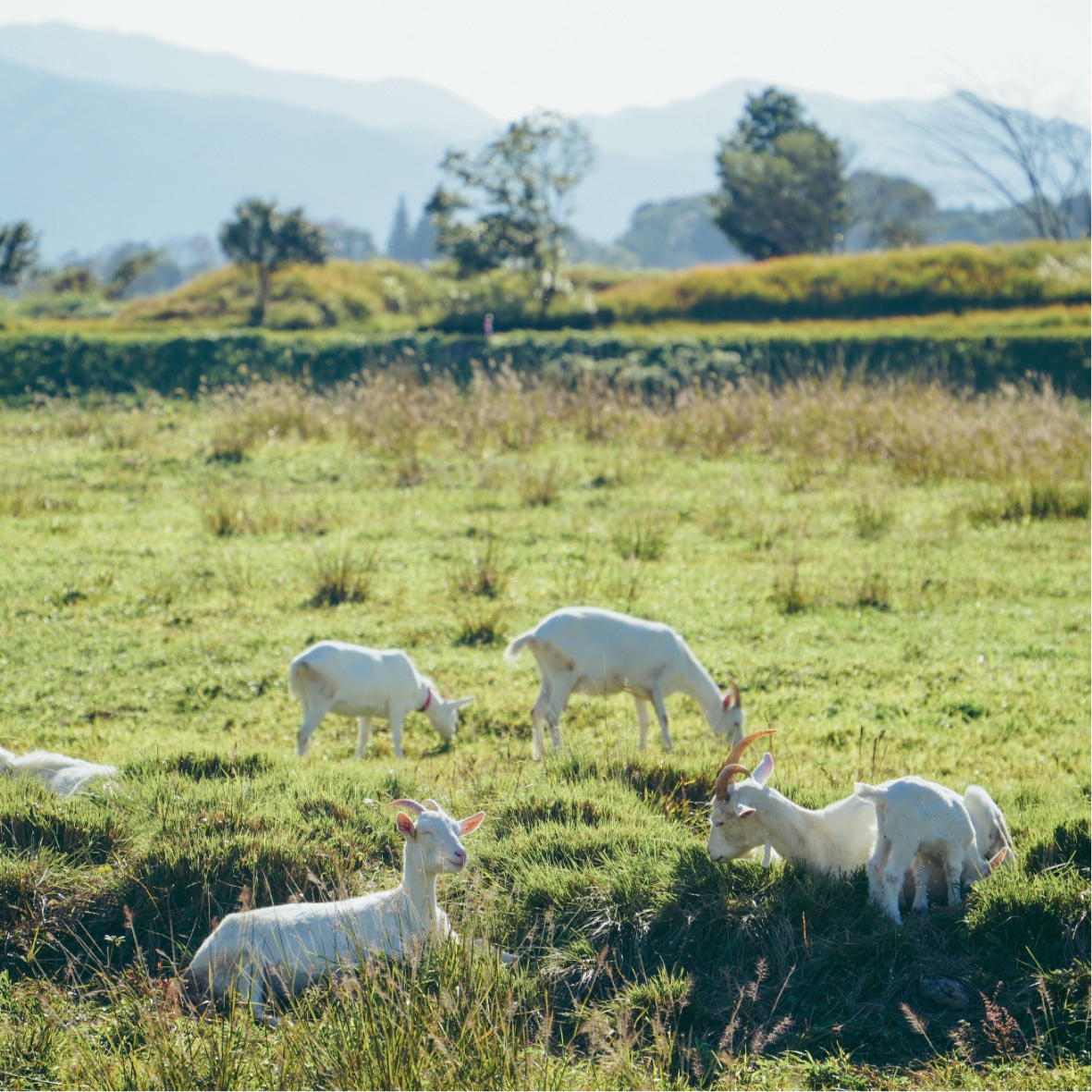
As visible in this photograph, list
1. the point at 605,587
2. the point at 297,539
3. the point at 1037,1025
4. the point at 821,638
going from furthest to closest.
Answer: the point at 297,539, the point at 605,587, the point at 821,638, the point at 1037,1025

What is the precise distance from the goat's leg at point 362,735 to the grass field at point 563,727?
0.61ft

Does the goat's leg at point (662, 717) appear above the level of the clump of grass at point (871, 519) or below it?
below

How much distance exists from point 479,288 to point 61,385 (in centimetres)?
1381

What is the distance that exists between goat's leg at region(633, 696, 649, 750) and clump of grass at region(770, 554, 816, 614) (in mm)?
3016

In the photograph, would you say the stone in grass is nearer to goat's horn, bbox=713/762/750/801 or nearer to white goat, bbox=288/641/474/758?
goat's horn, bbox=713/762/750/801

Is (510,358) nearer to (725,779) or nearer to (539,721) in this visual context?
(539,721)

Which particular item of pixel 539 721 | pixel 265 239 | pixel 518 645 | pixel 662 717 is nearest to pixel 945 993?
pixel 662 717

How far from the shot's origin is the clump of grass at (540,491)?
44.8 ft

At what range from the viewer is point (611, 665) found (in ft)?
22.5

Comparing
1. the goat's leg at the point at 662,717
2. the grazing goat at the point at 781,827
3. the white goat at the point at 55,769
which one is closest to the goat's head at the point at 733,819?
the grazing goat at the point at 781,827

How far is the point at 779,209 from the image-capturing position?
45562 mm

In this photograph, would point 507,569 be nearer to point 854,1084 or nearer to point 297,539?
point 297,539

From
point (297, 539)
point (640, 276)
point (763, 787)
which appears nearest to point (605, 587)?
point (297, 539)

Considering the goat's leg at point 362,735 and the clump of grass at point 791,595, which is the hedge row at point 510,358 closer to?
the clump of grass at point 791,595
